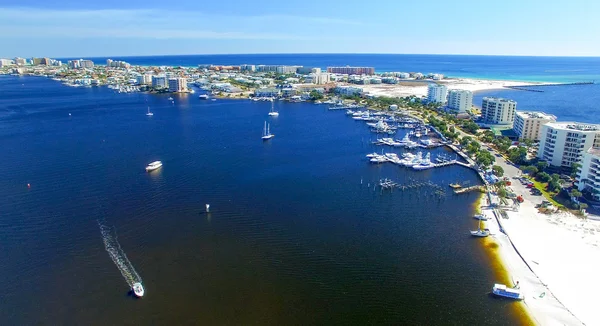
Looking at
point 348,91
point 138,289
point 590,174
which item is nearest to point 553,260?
point 590,174

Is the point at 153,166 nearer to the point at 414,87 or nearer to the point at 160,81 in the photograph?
the point at 160,81

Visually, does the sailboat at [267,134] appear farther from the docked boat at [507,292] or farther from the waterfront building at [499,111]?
the docked boat at [507,292]

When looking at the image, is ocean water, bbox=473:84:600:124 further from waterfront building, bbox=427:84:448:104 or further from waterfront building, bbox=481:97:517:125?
waterfront building, bbox=481:97:517:125

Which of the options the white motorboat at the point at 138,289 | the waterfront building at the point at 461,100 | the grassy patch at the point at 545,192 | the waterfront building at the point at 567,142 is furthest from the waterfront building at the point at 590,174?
the waterfront building at the point at 461,100

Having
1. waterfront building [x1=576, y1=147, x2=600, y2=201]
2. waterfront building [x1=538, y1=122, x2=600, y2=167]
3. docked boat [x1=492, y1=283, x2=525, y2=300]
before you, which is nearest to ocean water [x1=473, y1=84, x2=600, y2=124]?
waterfront building [x1=538, y1=122, x2=600, y2=167]

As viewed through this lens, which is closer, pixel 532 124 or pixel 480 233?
pixel 480 233

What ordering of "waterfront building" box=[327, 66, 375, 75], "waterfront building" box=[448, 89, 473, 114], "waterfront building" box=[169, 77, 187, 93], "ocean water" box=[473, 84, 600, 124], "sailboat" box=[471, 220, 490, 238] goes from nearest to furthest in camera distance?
"sailboat" box=[471, 220, 490, 238] < "waterfront building" box=[448, 89, 473, 114] < "ocean water" box=[473, 84, 600, 124] < "waterfront building" box=[169, 77, 187, 93] < "waterfront building" box=[327, 66, 375, 75]
